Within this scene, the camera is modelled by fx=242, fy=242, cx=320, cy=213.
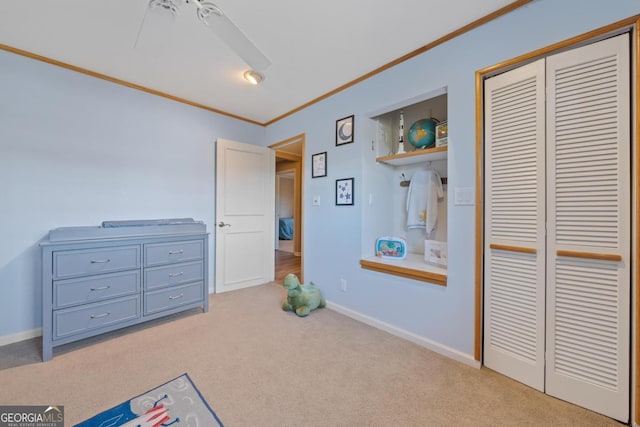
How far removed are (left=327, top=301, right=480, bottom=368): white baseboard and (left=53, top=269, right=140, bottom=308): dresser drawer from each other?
1.90 meters

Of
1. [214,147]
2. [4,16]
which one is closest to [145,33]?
[4,16]

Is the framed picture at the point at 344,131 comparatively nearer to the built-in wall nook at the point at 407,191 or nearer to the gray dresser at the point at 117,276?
the built-in wall nook at the point at 407,191

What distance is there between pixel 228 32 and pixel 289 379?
2090mm

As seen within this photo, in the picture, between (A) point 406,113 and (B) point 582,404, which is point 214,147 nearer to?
(A) point 406,113

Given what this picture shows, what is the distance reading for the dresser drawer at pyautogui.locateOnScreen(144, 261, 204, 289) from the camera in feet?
7.26

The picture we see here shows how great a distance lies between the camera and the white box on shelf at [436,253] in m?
2.10

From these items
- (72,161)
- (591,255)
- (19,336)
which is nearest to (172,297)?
(19,336)

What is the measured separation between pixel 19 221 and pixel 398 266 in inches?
128

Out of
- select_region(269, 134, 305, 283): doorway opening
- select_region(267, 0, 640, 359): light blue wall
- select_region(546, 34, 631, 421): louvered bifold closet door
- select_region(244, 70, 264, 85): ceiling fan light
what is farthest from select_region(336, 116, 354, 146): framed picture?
select_region(546, 34, 631, 421): louvered bifold closet door

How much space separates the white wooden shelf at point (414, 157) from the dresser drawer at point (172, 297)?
90.9 inches

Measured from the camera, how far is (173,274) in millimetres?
2350

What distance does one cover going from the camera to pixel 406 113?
2.63 m

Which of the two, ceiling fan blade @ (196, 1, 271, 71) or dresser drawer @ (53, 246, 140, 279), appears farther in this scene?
dresser drawer @ (53, 246, 140, 279)

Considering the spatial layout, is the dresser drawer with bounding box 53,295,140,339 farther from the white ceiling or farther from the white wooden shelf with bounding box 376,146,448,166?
the white wooden shelf with bounding box 376,146,448,166
